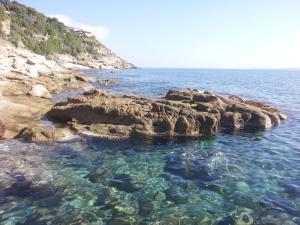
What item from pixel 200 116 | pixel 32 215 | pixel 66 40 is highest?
pixel 66 40

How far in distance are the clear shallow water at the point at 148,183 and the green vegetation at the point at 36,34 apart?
102 meters

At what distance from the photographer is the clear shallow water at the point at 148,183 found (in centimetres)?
1109

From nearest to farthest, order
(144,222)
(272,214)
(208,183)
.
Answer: (144,222) < (272,214) < (208,183)

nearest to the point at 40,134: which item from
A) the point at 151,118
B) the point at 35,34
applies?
the point at 151,118

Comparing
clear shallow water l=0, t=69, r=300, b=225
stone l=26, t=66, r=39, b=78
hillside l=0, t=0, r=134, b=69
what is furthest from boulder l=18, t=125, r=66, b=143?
hillside l=0, t=0, r=134, b=69

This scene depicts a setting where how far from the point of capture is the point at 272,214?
11328 millimetres

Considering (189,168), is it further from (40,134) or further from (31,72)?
(31,72)

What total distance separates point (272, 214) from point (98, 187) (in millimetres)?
6443

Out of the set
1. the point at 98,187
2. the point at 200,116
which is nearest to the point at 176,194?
the point at 98,187

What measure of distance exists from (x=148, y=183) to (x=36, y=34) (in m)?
144

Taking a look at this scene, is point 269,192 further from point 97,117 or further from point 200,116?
point 97,117

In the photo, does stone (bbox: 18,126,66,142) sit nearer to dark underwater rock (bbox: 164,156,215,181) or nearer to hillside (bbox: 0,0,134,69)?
dark underwater rock (bbox: 164,156,215,181)

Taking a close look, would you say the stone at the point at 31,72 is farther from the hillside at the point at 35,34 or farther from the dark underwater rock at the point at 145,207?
the hillside at the point at 35,34

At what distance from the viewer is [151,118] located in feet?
70.8
